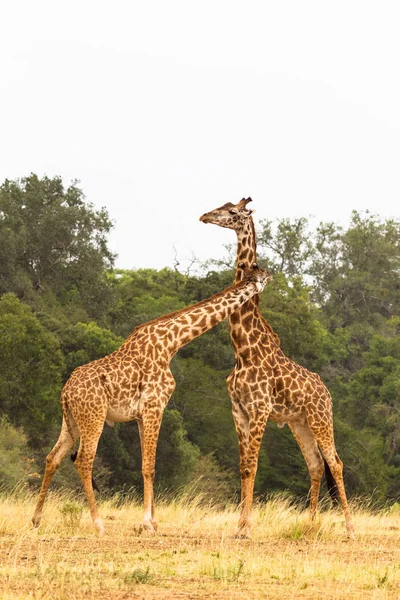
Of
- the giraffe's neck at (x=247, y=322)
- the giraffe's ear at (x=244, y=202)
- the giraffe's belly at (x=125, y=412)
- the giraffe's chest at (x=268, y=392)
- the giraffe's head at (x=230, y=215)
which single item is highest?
the giraffe's ear at (x=244, y=202)

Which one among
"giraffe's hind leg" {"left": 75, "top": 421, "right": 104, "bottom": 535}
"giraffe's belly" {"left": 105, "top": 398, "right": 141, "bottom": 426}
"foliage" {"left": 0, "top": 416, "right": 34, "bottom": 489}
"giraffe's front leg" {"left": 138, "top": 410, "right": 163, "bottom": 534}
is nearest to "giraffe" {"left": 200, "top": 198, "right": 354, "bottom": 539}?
"giraffe's front leg" {"left": 138, "top": 410, "right": 163, "bottom": 534}

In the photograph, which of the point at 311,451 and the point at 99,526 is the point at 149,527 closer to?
the point at 99,526

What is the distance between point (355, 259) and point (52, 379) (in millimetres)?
43724

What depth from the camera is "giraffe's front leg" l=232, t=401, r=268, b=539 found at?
12.3 m

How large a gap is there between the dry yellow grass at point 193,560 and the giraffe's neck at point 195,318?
223 centimetres

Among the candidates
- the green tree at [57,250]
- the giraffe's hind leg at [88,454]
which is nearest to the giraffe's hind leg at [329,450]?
the giraffe's hind leg at [88,454]

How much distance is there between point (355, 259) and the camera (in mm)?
72562

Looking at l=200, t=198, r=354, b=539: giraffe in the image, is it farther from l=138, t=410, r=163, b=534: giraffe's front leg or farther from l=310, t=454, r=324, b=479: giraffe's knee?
l=138, t=410, r=163, b=534: giraffe's front leg

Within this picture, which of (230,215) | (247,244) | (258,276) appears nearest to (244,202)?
(230,215)

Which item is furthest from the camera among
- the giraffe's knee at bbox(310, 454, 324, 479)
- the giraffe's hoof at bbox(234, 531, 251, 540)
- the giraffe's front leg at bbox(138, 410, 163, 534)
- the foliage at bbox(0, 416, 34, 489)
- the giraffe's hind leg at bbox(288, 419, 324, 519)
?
the foliage at bbox(0, 416, 34, 489)

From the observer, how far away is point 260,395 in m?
12.8

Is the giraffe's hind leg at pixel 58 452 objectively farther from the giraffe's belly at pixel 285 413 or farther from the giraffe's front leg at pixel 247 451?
the giraffe's belly at pixel 285 413

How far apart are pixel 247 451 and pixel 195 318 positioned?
183 cm

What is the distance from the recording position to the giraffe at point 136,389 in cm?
1239
